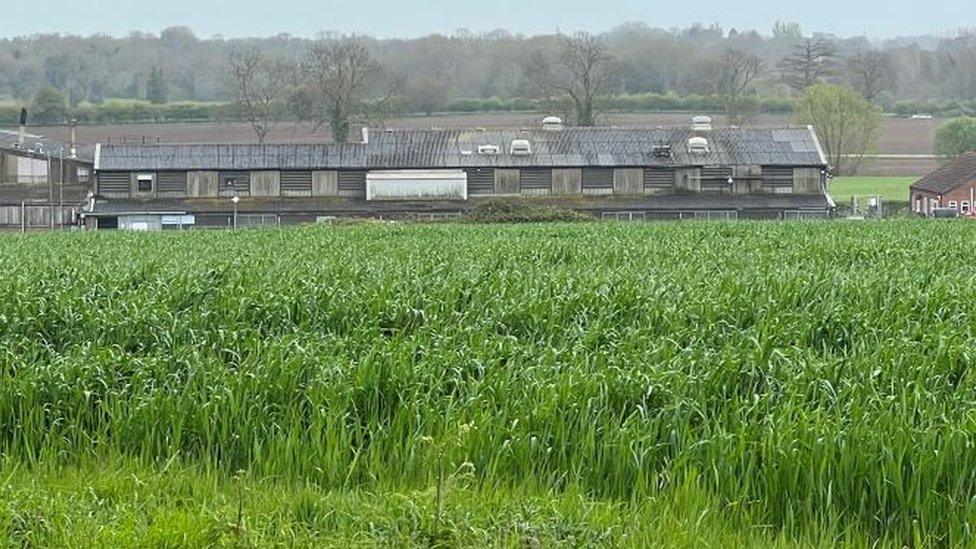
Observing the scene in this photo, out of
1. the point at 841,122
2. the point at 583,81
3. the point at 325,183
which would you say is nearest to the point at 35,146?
the point at 325,183

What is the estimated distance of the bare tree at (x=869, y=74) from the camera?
123 m

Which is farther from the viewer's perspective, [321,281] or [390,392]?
[321,281]

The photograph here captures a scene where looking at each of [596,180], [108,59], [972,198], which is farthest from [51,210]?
[108,59]

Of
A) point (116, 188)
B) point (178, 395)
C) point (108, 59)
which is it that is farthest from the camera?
point (108, 59)

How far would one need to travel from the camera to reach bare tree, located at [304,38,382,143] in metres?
87.9

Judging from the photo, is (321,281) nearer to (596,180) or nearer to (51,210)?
(596,180)

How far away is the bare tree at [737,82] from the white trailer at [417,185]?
45.4m

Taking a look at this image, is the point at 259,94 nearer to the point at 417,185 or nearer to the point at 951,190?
the point at 417,185

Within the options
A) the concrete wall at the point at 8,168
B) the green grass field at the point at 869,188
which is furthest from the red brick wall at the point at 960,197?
the concrete wall at the point at 8,168

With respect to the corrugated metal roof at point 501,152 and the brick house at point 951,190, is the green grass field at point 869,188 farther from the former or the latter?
the corrugated metal roof at point 501,152

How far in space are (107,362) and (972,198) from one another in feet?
220

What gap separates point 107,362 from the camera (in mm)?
7738

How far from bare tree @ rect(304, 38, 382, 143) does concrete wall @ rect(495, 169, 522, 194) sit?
2446 centimetres

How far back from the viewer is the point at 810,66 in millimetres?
126562
